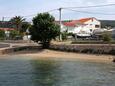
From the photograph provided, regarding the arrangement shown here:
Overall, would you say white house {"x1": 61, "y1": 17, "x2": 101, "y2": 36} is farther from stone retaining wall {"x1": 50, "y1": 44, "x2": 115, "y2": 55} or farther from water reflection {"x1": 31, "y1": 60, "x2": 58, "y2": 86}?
water reflection {"x1": 31, "y1": 60, "x2": 58, "y2": 86}

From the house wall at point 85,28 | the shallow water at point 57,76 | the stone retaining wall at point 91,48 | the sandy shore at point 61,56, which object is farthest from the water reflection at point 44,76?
the house wall at point 85,28

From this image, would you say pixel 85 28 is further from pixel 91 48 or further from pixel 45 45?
pixel 91 48

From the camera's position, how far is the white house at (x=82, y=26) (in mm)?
157250

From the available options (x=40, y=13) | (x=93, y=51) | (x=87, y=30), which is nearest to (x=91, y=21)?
(x=87, y=30)

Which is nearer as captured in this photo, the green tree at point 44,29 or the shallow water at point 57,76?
the shallow water at point 57,76

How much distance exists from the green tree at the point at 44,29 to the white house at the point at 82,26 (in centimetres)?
6342

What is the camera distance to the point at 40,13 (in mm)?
88938

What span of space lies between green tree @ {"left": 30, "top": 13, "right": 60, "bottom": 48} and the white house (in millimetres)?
63420

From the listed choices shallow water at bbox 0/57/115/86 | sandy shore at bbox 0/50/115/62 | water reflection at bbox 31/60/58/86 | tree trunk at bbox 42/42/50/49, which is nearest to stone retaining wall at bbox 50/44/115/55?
sandy shore at bbox 0/50/115/62

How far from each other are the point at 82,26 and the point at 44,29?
259 ft

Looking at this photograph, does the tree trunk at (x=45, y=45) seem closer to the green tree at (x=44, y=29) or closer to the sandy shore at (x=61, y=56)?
the green tree at (x=44, y=29)

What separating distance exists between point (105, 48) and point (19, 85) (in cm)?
3887

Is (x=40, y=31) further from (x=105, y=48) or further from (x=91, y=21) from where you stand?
(x=91, y=21)

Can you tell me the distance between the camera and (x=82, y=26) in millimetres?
164875
